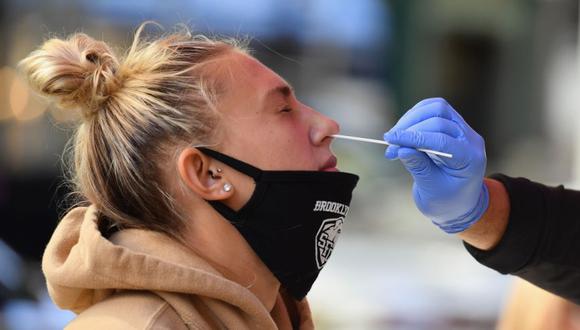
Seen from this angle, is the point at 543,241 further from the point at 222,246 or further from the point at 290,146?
the point at 222,246

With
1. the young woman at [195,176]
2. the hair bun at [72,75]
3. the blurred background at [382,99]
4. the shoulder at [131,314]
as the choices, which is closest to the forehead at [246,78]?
the young woman at [195,176]

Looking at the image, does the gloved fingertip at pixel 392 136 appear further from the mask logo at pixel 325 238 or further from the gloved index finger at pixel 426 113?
the mask logo at pixel 325 238

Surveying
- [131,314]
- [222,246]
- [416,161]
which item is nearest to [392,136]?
[416,161]

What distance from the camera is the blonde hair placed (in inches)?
68.6

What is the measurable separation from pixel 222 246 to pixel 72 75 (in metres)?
0.49

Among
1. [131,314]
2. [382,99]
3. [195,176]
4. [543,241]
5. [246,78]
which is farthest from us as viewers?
[382,99]

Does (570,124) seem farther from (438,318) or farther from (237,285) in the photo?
(237,285)

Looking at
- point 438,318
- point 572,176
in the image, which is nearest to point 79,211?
point 438,318

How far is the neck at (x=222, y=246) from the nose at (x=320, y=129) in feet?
0.93

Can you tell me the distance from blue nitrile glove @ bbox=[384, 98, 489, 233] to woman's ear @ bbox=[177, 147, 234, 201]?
39 cm

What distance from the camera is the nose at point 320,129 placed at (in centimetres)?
187

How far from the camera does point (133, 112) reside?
175 centimetres

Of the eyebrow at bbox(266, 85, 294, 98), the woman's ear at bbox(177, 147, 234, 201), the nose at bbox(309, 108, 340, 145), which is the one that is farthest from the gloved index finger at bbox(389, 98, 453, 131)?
the woman's ear at bbox(177, 147, 234, 201)

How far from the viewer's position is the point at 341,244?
21.6 feet
